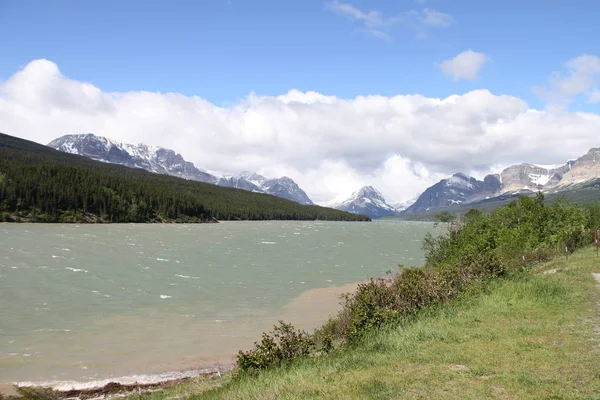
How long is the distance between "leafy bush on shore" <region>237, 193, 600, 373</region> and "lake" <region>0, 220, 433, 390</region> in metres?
4.10

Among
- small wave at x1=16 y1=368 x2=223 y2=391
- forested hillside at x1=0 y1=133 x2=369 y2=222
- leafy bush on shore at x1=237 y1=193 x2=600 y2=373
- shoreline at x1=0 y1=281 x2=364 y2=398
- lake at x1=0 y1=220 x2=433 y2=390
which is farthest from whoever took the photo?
forested hillside at x1=0 y1=133 x2=369 y2=222

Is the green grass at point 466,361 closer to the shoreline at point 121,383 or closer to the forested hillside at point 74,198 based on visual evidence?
the shoreline at point 121,383

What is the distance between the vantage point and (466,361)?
11.6 metres

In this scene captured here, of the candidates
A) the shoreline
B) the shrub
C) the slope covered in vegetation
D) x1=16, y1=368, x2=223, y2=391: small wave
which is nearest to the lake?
the shoreline

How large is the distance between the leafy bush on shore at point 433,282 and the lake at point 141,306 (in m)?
4.10

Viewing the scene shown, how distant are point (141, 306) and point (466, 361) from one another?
27720 millimetres

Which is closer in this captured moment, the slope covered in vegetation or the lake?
the slope covered in vegetation

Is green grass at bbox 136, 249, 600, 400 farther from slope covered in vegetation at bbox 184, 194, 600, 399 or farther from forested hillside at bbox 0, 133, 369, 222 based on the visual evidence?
forested hillside at bbox 0, 133, 369, 222

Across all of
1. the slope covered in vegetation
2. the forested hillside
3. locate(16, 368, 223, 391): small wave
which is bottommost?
locate(16, 368, 223, 391): small wave

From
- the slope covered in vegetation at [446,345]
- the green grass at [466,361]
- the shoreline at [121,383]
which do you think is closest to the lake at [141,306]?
the shoreline at [121,383]

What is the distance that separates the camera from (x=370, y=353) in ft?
44.8

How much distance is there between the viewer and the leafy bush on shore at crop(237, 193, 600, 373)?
51.6 ft

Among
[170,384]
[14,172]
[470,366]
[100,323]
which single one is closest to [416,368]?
[470,366]

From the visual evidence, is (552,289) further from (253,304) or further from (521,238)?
(521,238)
